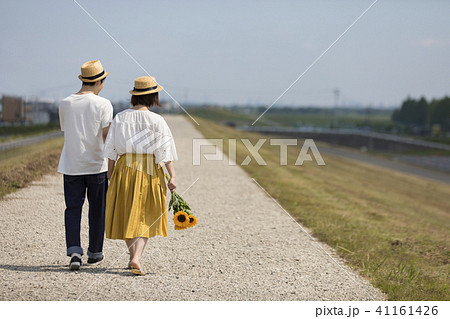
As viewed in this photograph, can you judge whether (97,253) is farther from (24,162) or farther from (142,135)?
(24,162)

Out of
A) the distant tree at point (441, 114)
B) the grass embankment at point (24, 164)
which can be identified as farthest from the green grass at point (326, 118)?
the grass embankment at point (24, 164)

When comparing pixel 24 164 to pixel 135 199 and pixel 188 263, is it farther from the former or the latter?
pixel 135 199

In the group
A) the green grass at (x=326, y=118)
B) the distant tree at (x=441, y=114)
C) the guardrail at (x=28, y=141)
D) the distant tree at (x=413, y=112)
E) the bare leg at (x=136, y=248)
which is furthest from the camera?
the green grass at (x=326, y=118)

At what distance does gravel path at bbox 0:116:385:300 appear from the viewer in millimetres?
4688

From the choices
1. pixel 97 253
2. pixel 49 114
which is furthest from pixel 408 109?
pixel 97 253

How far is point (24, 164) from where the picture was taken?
33.6 ft

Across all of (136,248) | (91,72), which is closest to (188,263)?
(136,248)

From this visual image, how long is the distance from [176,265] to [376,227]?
18.1 feet

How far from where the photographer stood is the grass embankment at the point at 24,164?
8586 mm

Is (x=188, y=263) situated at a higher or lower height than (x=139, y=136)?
lower

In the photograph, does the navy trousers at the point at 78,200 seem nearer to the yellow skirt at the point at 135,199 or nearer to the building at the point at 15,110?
the yellow skirt at the point at 135,199

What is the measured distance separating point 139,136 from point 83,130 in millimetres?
580

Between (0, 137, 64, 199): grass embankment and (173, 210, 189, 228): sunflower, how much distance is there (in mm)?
3606

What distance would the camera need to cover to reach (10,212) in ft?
23.1
